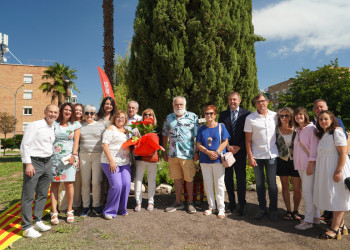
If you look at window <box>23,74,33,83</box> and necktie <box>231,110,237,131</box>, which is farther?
window <box>23,74,33,83</box>

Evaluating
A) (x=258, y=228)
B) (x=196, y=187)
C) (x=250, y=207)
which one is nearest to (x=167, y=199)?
(x=196, y=187)

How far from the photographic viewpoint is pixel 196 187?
223 inches

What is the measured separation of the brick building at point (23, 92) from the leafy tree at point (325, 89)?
1494 inches

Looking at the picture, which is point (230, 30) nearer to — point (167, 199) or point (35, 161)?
point (167, 199)

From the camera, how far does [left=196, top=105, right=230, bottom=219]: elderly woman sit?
464cm

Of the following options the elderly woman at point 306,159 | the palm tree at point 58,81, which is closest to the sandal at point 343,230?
the elderly woman at point 306,159

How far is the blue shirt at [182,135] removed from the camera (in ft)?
16.1

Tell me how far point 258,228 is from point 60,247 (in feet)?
10.4

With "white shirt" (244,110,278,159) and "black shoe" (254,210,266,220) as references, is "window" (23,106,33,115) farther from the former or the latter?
"black shoe" (254,210,266,220)

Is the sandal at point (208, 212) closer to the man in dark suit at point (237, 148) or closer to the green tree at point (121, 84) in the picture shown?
the man in dark suit at point (237, 148)

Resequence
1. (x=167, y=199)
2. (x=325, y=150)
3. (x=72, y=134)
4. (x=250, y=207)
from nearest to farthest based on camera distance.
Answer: (x=325, y=150) → (x=72, y=134) → (x=250, y=207) → (x=167, y=199)

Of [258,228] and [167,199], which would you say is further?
[167,199]

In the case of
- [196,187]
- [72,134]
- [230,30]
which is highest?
[230,30]

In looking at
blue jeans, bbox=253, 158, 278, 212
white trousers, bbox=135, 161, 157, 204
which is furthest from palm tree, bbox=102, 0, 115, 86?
blue jeans, bbox=253, 158, 278, 212
